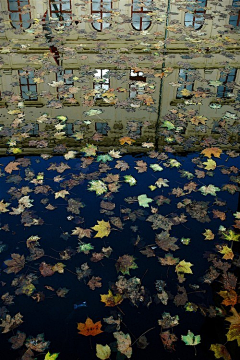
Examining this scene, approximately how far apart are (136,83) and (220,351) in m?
7.55

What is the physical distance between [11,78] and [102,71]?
288 centimetres

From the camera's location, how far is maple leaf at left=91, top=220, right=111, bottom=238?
15.1 ft

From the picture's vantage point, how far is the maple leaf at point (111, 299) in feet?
12.3

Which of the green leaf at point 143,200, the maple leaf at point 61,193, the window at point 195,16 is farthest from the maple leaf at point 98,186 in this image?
the window at point 195,16

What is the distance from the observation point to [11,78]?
931cm

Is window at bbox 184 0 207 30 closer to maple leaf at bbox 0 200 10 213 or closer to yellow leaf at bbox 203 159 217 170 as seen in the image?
yellow leaf at bbox 203 159 217 170

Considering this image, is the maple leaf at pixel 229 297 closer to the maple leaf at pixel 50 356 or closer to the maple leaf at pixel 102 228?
the maple leaf at pixel 102 228

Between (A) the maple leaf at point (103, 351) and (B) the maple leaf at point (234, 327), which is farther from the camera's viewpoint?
(B) the maple leaf at point (234, 327)

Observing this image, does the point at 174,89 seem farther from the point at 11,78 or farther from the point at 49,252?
the point at 49,252

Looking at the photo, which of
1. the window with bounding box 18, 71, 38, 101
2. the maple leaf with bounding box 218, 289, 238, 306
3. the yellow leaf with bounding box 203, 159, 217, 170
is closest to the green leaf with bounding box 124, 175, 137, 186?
the yellow leaf with bounding box 203, 159, 217, 170

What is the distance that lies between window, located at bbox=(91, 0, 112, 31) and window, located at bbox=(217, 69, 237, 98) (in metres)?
7.32

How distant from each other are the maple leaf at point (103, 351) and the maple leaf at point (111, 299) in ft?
1.66

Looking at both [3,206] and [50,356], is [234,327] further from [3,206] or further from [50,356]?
[3,206]

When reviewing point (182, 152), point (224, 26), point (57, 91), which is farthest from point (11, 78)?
point (224, 26)
